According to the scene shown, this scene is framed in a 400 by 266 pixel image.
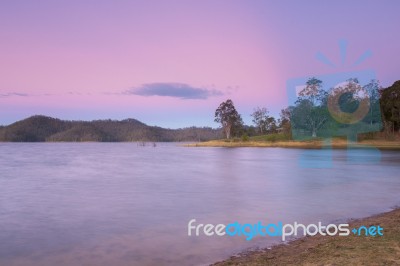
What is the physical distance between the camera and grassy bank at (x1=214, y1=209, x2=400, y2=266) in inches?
251

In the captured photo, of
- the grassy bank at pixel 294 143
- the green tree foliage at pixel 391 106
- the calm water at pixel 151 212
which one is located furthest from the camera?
the green tree foliage at pixel 391 106

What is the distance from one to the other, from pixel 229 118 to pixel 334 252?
118984mm

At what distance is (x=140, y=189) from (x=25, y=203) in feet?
21.0

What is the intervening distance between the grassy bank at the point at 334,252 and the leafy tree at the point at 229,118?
116999mm

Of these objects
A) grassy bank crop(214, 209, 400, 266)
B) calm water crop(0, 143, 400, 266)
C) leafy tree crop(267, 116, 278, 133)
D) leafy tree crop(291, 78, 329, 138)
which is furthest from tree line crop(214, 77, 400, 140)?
grassy bank crop(214, 209, 400, 266)

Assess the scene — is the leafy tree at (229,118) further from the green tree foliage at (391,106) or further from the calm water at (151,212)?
the calm water at (151,212)

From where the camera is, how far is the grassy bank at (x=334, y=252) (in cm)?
637

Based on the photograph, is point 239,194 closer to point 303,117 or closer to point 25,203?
point 25,203

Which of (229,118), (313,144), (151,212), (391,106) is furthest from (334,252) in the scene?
(229,118)

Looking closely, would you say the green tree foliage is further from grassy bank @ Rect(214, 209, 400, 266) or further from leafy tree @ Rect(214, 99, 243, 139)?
grassy bank @ Rect(214, 209, 400, 266)

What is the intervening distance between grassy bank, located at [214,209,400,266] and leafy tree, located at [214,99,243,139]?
384 feet

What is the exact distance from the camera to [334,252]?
697cm

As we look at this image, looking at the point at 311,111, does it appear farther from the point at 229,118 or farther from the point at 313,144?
the point at 229,118

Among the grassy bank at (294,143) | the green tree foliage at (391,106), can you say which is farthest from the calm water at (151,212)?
the green tree foliage at (391,106)
